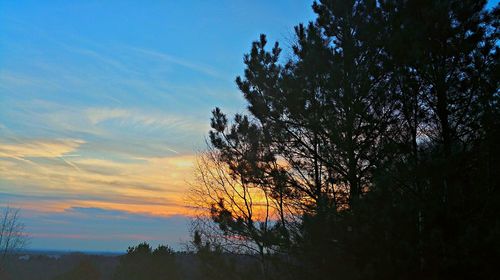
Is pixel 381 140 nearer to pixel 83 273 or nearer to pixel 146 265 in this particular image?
pixel 146 265

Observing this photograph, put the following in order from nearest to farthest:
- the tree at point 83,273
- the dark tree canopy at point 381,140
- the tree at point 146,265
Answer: the dark tree canopy at point 381,140
the tree at point 146,265
the tree at point 83,273

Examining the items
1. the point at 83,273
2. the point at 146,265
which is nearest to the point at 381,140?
the point at 146,265

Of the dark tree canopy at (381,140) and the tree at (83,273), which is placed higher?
the dark tree canopy at (381,140)

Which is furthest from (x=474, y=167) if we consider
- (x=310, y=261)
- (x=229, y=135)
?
(x=229, y=135)

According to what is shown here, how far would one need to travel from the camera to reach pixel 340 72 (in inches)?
360

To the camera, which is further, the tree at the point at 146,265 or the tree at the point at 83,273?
the tree at the point at 83,273

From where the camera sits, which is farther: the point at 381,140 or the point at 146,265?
the point at 146,265

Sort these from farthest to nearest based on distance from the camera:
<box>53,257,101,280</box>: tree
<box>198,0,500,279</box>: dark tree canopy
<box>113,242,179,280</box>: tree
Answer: <box>53,257,101,280</box>: tree < <box>113,242,179,280</box>: tree < <box>198,0,500,279</box>: dark tree canopy

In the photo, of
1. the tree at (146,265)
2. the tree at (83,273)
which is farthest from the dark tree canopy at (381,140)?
the tree at (83,273)

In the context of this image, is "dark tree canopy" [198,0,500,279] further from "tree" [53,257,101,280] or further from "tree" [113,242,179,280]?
"tree" [53,257,101,280]

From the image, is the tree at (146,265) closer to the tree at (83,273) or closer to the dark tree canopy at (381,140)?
the tree at (83,273)

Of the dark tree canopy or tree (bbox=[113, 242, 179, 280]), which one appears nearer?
the dark tree canopy

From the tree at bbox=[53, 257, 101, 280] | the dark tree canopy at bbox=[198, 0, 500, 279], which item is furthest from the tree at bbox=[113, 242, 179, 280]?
the dark tree canopy at bbox=[198, 0, 500, 279]

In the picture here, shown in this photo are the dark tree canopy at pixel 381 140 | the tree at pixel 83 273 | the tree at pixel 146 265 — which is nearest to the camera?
the dark tree canopy at pixel 381 140
